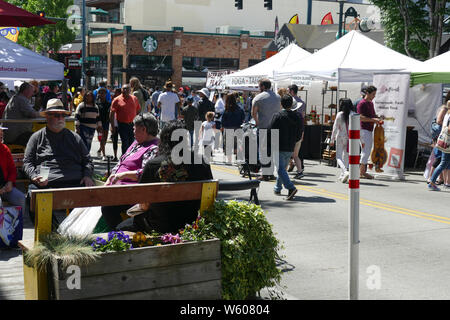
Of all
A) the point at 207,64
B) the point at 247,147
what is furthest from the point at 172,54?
the point at 247,147

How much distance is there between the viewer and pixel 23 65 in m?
12.5

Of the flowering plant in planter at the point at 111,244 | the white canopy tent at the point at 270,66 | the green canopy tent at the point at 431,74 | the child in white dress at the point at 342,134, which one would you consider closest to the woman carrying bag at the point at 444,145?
the child in white dress at the point at 342,134

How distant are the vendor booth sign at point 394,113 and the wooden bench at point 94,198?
10.4 m

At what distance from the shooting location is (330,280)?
6566 millimetres

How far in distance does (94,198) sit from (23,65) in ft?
27.7

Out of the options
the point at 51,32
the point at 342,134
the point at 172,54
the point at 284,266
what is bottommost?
the point at 284,266

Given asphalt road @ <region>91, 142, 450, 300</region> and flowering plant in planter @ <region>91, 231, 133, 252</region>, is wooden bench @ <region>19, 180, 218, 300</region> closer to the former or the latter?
flowering plant in planter @ <region>91, 231, 133, 252</region>

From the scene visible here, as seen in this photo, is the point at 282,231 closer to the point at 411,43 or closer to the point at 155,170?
the point at 155,170

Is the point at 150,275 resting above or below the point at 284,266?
above

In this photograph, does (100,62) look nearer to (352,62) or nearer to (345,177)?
(352,62)

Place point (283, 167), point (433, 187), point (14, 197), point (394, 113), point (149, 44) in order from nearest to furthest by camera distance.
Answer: point (14, 197) → point (283, 167) → point (433, 187) → point (394, 113) → point (149, 44)

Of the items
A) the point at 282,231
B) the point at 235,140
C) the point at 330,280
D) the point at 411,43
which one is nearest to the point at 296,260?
the point at 330,280

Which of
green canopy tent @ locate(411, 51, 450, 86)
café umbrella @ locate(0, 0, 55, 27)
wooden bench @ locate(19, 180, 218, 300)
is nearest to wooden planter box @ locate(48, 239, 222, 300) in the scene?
wooden bench @ locate(19, 180, 218, 300)
